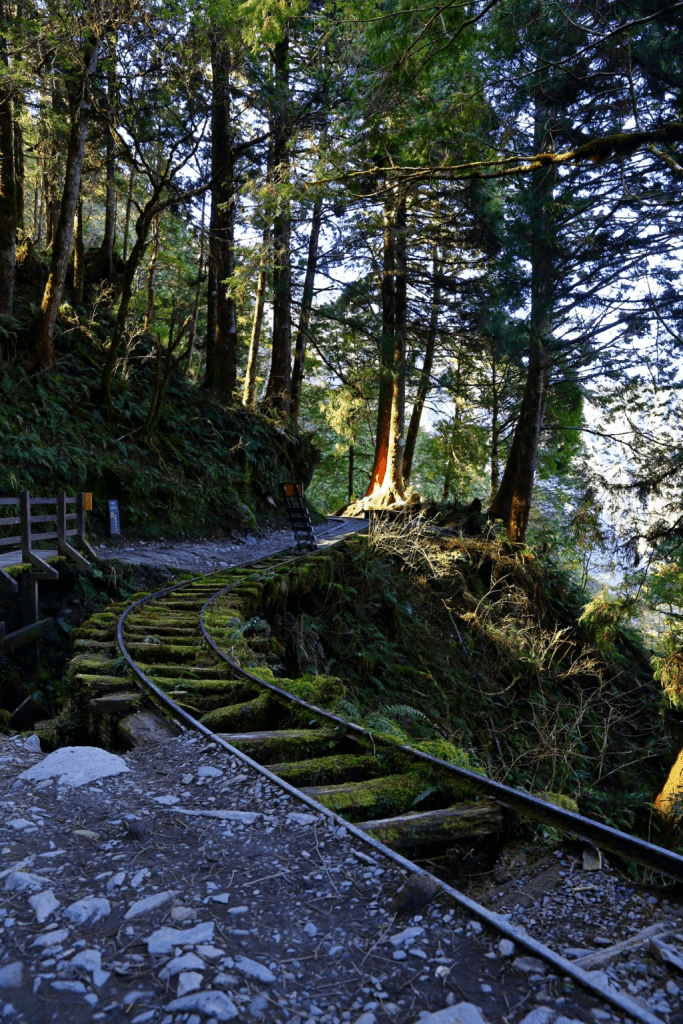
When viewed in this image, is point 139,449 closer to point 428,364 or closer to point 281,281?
point 281,281

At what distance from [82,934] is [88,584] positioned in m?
8.12

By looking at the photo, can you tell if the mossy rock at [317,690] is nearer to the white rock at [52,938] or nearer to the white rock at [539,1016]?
the white rock at [52,938]

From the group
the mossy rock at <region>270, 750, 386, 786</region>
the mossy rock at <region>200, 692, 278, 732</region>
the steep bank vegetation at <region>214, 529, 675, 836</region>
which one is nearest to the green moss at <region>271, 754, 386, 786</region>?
the mossy rock at <region>270, 750, 386, 786</region>

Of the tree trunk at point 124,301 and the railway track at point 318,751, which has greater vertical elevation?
the tree trunk at point 124,301

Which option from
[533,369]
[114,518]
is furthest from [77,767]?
[533,369]

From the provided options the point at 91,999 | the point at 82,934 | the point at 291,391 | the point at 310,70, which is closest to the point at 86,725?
the point at 82,934

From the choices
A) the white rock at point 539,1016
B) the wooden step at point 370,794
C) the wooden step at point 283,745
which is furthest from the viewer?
the wooden step at point 283,745

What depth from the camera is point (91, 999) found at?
2021mm

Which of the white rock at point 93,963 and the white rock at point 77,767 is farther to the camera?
the white rock at point 77,767

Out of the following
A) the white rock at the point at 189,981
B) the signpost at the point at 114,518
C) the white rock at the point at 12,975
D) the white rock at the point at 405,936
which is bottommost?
the white rock at the point at 12,975

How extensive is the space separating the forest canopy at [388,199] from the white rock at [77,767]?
7.19 metres

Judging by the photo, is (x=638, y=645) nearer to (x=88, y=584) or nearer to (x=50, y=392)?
(x=88, y=584)

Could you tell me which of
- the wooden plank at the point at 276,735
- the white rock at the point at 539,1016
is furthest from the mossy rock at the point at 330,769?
the white rock at the point at 539,1016

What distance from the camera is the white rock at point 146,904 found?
97.5 inches
